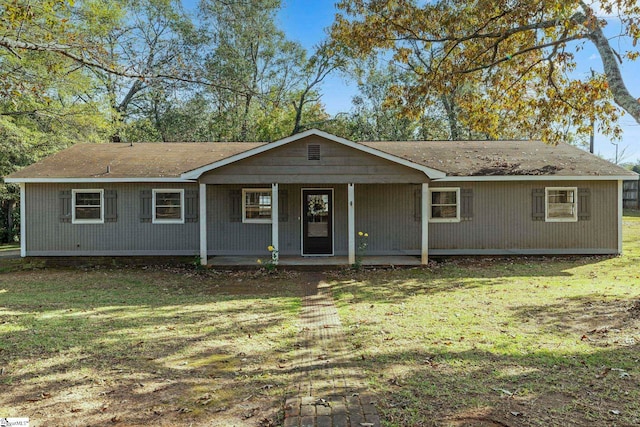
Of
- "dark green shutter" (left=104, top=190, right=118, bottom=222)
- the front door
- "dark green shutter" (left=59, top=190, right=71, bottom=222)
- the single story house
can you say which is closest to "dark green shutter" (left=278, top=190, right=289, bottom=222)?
the single story house

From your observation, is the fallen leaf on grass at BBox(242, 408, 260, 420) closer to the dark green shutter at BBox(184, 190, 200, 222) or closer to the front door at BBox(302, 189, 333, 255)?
the front door at BBox(302, 189, 333, 255)

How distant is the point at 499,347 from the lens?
16.8ft

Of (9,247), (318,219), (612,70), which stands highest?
(612,70)

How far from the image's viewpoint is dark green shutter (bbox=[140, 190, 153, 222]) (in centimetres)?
1273

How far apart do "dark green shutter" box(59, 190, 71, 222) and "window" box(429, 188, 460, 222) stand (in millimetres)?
11183

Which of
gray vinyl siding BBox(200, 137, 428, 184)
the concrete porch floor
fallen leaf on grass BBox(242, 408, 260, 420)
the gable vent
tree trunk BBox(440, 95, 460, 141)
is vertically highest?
tree trunk BBox(440, 95, 460, 141)

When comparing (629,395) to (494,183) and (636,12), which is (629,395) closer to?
(636,12)

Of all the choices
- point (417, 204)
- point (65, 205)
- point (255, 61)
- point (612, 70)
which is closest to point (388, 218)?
point (417, 204)

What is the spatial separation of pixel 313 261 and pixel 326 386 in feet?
25.2

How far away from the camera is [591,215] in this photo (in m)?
13.1

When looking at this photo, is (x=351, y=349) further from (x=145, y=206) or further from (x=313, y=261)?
(x=145, y=206)

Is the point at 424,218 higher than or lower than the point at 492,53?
lower

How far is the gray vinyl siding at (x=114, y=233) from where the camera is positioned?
41.6 feet

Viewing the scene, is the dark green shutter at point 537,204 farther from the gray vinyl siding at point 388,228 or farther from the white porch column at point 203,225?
the white porch column at point 203,225
